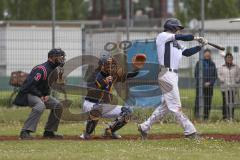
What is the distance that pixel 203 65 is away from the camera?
2208 cm

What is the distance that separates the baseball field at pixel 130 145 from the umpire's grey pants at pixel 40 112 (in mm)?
344

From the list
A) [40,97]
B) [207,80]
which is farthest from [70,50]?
[40,97]

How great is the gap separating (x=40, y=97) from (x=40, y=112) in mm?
349

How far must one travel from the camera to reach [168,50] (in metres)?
15.3

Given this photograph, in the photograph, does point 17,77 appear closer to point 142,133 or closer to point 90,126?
point 90,126

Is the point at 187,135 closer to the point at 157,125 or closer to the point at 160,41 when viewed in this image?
the point at 160,41

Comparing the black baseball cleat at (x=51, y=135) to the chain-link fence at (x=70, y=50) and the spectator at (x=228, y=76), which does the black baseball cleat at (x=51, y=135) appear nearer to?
the chain-link fence at (x=70, y=50)

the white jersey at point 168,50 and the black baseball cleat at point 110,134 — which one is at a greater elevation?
the white jersey at point 168,50

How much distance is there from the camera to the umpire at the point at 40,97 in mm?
16141

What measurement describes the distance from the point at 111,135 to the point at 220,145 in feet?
8.51

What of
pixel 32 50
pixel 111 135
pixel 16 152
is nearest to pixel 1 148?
pixel 16 152

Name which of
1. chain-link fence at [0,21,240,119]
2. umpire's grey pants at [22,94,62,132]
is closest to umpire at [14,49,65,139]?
umpire's grey pants at [22,94,62,132]

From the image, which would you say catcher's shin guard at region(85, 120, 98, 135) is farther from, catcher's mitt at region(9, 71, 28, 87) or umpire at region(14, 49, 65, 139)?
catcher's mitt at region(9, 71, 28, 87)

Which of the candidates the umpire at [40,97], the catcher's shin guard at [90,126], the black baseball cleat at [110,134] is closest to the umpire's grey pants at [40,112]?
the umpire at [40,97]
